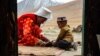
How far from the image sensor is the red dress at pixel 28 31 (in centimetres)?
201

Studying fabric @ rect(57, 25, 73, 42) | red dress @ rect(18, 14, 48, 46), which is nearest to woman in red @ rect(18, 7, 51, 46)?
red dress @ rect(18, 14, 48, 46)

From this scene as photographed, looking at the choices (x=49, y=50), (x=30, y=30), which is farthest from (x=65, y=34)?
(x=30, y=30)

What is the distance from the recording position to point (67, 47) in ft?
6.50

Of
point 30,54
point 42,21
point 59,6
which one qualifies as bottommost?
point 30,54

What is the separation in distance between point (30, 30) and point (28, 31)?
2 cm

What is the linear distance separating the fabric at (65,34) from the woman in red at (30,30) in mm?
128

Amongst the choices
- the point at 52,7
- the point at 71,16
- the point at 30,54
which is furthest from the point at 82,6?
the point at 30,54

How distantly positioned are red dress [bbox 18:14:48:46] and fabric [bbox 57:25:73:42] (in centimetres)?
14

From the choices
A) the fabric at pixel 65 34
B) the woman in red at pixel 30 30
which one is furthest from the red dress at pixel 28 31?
the fabric at pixel 65 34

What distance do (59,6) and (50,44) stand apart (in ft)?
1.12

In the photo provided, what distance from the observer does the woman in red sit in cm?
201

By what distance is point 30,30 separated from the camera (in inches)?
79.4

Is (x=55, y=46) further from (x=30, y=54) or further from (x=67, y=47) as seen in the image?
(x=30, y=54)

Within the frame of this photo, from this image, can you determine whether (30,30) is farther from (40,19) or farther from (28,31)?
(40,19)
